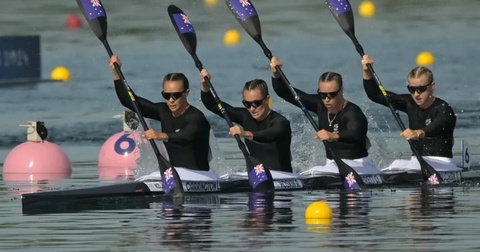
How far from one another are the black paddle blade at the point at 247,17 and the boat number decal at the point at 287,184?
309cm

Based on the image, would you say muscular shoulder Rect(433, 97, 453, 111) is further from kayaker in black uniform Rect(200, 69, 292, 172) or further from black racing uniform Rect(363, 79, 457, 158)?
kayaker in black uniform Rect(200, 69, 292, 172)

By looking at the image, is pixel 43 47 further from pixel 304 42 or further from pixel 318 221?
pixel 318 221

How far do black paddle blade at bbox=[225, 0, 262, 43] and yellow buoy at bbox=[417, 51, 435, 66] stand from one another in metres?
15.4

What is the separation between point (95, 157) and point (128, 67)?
12479 millimetres

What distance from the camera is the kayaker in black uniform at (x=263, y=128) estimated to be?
1983 cm

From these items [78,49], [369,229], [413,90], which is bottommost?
[369,229]

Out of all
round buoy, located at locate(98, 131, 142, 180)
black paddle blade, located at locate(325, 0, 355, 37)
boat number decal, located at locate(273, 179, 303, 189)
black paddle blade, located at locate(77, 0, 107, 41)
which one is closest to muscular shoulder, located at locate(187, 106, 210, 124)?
boat number decal, located at locate(273, 179, 303, 189)

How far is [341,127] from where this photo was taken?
20672 mm

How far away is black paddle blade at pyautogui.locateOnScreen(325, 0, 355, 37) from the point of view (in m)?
23.0

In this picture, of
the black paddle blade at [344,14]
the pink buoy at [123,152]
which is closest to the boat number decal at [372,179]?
the black paddle blade at [344,14]

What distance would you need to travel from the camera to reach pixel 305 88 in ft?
115

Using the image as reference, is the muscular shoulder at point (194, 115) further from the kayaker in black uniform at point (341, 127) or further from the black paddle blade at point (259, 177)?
the kayaker in black uniform at point (341, 127)

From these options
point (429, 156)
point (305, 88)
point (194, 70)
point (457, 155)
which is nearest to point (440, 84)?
point (305, 88)

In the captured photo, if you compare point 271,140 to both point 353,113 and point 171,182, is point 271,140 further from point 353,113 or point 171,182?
point 171,182
